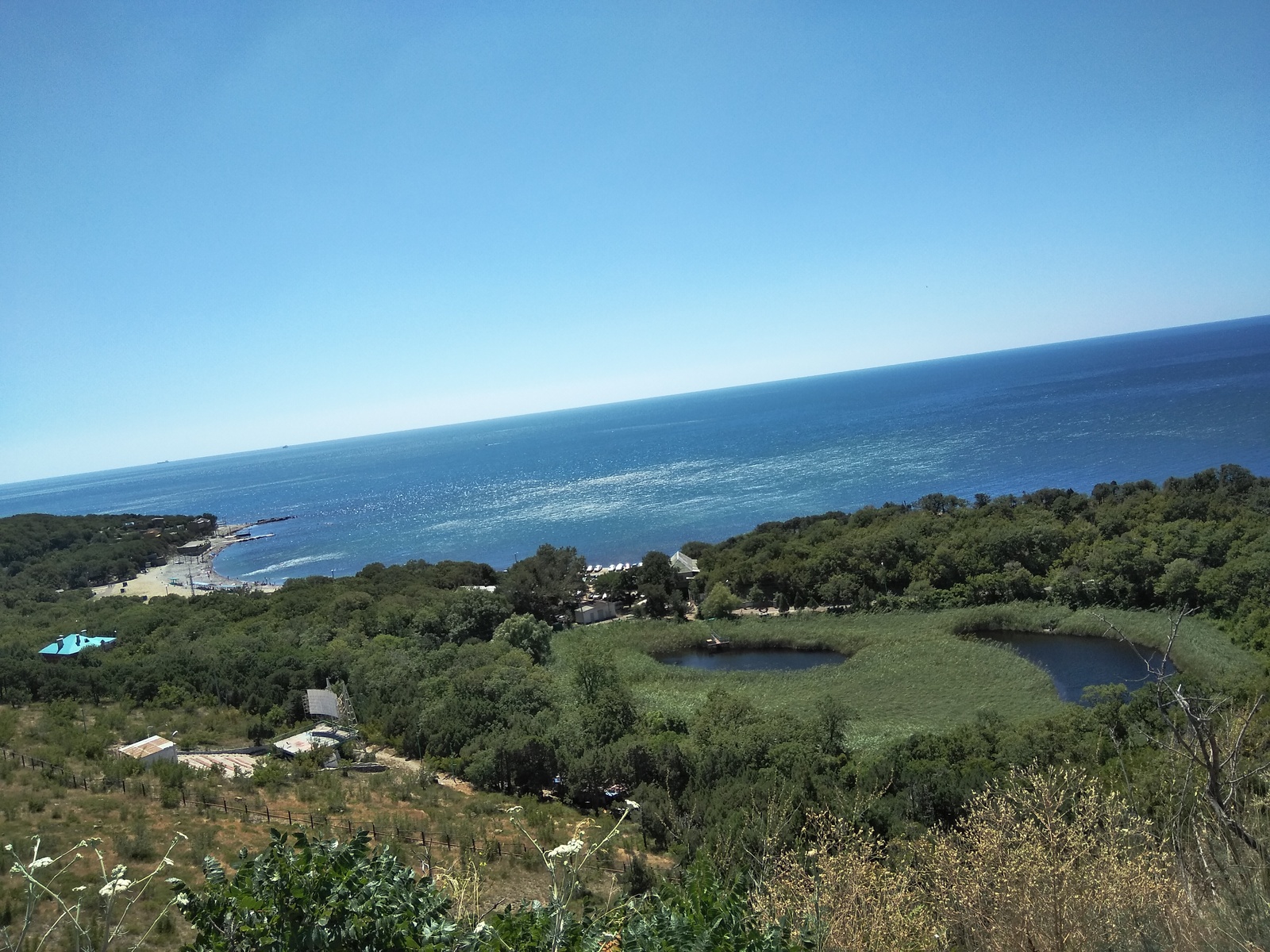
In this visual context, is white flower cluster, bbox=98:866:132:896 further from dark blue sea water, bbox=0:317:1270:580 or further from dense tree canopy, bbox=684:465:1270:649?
dark blue sea water, bbox=0:317:1270:580

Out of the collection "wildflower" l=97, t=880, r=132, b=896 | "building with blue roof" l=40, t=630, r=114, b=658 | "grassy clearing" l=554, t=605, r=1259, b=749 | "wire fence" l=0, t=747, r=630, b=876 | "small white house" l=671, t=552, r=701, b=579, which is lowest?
"grassy clearing" l=554, t=605, r=1259, b=749

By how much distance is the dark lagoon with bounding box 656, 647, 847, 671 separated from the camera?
29656 mm

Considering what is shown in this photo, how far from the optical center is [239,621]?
109 feet

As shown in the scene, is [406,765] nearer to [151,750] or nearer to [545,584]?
[151,750]

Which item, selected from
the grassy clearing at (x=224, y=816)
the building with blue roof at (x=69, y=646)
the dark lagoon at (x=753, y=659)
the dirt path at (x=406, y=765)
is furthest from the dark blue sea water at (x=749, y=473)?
the grassy clearing at (x=224, y=816)

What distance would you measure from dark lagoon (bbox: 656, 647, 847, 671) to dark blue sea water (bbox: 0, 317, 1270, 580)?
21.9 meters

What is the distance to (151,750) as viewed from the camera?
57.6 ft

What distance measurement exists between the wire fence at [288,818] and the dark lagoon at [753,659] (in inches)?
673

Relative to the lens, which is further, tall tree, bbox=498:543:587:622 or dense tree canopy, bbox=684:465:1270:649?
tall tree, bbox=498:543:587:622

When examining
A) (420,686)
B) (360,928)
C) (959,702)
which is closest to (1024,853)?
(360,928)

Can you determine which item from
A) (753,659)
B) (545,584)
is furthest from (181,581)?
(753,659)

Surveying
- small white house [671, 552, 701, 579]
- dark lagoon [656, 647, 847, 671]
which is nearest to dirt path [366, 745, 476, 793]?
dark lagoon [656, 647, 847, 671]

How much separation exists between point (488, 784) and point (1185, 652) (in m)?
23.2

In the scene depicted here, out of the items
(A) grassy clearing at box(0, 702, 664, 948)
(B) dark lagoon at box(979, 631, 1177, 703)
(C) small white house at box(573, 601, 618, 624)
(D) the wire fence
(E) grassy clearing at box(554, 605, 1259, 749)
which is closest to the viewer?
(A) grassy clearing at box(0, 702, 664, 948)
